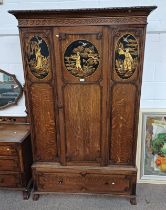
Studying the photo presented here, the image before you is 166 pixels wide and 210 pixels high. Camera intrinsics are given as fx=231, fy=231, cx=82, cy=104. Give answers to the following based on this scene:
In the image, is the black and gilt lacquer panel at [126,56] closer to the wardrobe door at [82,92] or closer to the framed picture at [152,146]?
the wardrobe door at [82,92]

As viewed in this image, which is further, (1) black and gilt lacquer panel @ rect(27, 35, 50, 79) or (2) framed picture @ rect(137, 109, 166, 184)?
(2) framed picture @ rect(137, 109, 166, 184)

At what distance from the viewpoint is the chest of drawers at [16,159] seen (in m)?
2.25

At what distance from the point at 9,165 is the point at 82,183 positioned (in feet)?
2.48

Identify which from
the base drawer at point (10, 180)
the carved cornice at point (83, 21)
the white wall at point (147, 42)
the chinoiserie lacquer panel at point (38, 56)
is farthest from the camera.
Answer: the base drawer at point (10, 180)

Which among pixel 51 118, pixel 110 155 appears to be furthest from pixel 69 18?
pixel 110 155

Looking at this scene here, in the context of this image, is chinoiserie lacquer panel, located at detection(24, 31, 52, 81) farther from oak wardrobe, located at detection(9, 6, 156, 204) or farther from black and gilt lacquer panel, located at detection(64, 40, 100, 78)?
black and gilt lacquer panel, located at detection(64, 40, 100, 78)

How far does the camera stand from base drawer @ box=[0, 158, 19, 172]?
2306 millimetres

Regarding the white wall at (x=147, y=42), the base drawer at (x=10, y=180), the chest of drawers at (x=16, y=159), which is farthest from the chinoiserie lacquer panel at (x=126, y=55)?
the base drawer at (x=10, y=180)

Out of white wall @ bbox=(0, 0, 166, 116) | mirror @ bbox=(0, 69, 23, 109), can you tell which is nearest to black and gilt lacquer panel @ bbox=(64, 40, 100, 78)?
white wall @ bbox=(0, 0, 166, 116)

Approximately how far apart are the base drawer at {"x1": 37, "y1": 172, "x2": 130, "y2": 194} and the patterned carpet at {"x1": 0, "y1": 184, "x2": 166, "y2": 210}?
0.11 m

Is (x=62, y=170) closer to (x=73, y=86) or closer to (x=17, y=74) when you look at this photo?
(x=73, y=86)

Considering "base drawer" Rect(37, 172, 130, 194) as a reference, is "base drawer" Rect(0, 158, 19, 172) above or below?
above

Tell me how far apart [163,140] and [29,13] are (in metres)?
1.87

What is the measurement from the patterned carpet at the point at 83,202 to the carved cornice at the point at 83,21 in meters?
1.72
